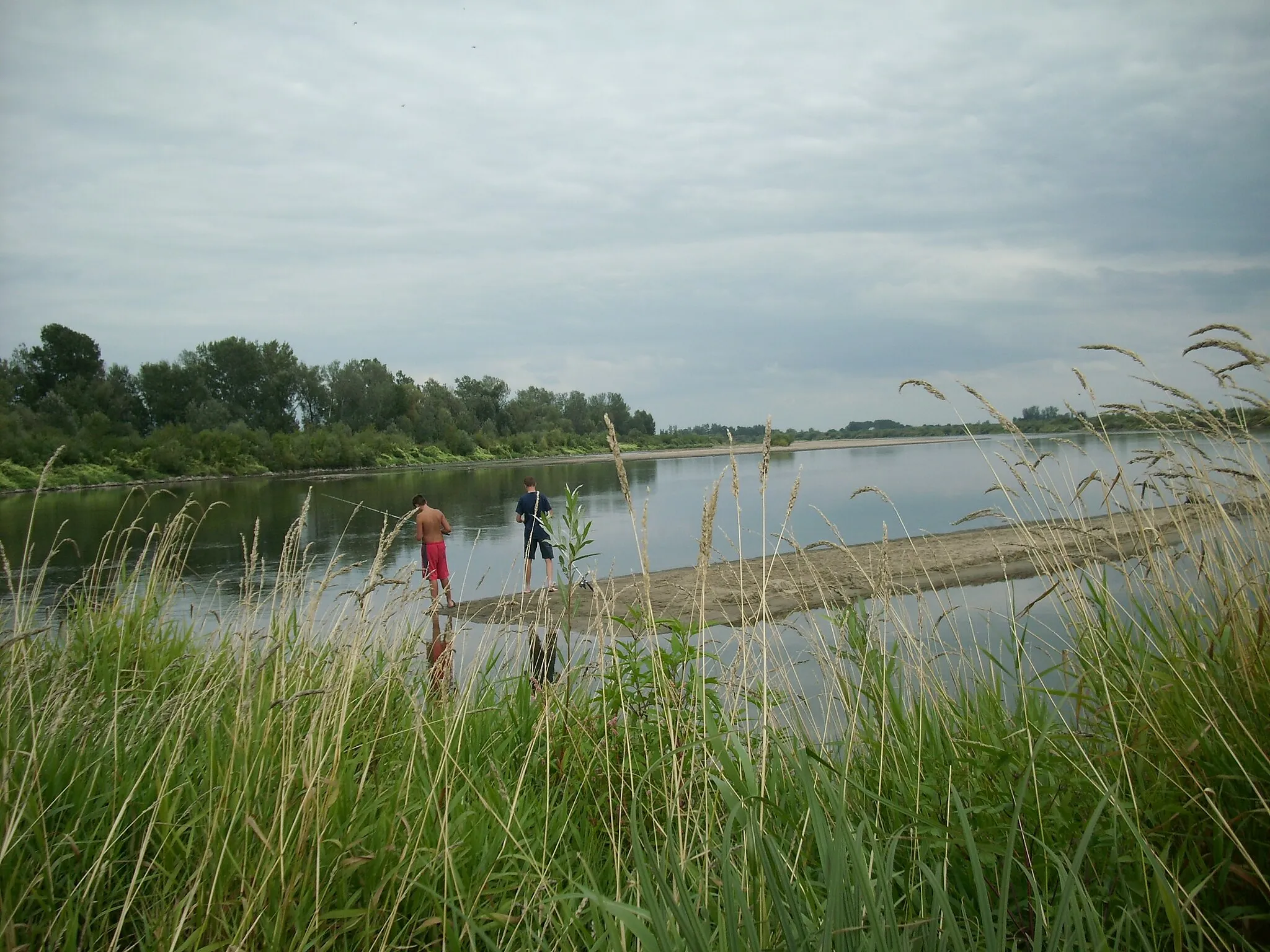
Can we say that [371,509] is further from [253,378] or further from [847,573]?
[253,378]

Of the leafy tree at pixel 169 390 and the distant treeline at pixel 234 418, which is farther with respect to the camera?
the leafy tree at pixel 169 390

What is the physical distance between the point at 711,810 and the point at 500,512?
25298 millimetres

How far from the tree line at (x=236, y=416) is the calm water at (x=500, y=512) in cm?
512

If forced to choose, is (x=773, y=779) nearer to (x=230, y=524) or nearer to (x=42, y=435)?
(x=230, y=524)

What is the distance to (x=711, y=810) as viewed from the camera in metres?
2.55

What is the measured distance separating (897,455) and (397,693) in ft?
266

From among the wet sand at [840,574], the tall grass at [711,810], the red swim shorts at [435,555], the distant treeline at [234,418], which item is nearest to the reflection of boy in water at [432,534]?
the red swim shorts at [435,555]

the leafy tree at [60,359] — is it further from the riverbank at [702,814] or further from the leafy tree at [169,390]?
the riverbank at [702,814]

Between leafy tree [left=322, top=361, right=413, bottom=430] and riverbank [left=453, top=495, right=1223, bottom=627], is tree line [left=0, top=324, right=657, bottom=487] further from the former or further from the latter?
riverbank [left=453, top=495, right=1223, bottom=627]

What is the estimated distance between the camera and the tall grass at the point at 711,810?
6.20 feet

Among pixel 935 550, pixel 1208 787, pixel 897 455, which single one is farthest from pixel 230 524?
pixel 897 455

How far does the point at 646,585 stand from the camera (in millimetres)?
2691

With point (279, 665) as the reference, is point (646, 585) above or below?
above

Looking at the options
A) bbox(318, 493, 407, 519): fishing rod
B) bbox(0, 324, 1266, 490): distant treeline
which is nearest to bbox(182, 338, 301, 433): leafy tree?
bbox(0, 324, 1266, 490): distant treeline
